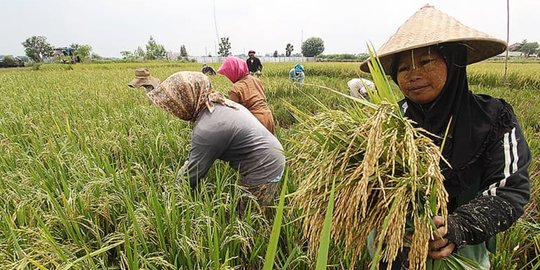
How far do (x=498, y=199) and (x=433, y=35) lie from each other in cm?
51

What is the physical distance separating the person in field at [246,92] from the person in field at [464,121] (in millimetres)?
2273

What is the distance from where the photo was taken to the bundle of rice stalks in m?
0.64

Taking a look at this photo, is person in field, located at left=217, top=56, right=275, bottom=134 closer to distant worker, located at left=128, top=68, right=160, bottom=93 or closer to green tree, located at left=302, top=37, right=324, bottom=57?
distant worker, located at left=128, top=68, right=160, bottom=93

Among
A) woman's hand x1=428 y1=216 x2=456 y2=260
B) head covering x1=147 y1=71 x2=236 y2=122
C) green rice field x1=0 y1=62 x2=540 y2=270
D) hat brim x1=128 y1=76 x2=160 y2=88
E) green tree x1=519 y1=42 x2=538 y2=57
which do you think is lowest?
green rice field x1=0 y1=62 x2=540 y2=270

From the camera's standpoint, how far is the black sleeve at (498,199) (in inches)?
31.1

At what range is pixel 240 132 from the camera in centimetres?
194

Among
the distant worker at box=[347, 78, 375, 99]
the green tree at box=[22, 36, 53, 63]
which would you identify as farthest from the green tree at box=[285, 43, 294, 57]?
the distant worker at box=[347, 78, 375, 99]

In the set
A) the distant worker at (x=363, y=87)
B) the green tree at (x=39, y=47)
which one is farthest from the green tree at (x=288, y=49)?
the distant worker at (x=363, y=87)

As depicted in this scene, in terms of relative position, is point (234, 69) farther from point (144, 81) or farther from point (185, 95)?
point (185, 95)

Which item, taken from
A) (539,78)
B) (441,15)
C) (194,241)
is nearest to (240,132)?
(194,241)

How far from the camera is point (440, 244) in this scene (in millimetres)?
769

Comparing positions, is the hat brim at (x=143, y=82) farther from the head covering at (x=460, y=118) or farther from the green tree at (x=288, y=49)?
the green tree at (x=288, y=49)

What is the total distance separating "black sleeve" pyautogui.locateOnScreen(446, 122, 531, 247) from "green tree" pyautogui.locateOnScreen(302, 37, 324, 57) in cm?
8240

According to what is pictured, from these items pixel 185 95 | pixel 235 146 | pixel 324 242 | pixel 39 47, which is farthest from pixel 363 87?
pixel 39 47
